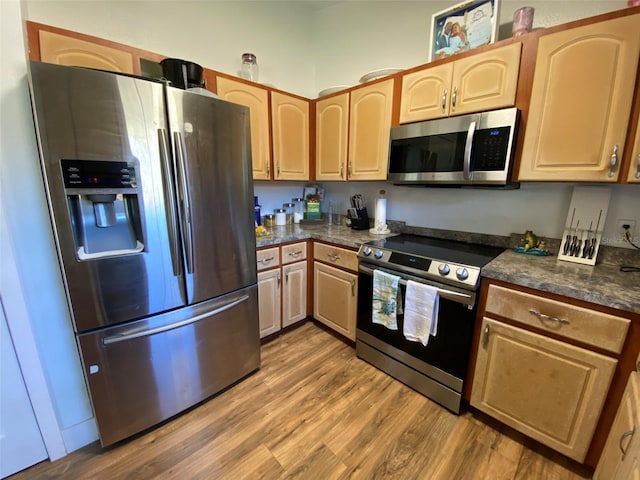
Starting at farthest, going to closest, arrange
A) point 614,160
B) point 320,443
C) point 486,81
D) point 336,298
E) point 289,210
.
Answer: point 289,210 → point 336,298 → point 486,81 → point 320,443 → point 614,160

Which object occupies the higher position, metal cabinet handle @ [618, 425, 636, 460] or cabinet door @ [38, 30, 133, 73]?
cabinet door @ [38, 30, 133, 73]

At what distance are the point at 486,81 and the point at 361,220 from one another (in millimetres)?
1271

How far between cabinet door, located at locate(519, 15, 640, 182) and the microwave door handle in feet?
0.85

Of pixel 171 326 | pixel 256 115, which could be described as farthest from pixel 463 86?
pixel 171 326

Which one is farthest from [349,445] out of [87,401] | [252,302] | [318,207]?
[318,207]

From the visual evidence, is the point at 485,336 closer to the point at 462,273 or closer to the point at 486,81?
the point at 462,273

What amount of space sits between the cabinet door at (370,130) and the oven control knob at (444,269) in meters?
0.87

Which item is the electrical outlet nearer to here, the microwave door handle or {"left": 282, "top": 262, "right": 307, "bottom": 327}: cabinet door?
the microwave door handle

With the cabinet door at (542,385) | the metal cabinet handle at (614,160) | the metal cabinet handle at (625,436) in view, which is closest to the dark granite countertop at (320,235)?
the cabinet door at (542,385)

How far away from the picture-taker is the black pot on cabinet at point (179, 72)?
1481 mm

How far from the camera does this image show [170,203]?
1.28 m

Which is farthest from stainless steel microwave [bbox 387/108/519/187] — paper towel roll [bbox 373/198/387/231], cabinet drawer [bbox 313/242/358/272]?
cabinet drawer [bbox 313/242/358/272]

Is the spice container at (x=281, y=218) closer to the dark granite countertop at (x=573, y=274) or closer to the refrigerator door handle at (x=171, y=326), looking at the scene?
the dark granite countertop at (x=573, y=274)

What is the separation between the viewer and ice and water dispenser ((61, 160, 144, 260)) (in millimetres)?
1080
